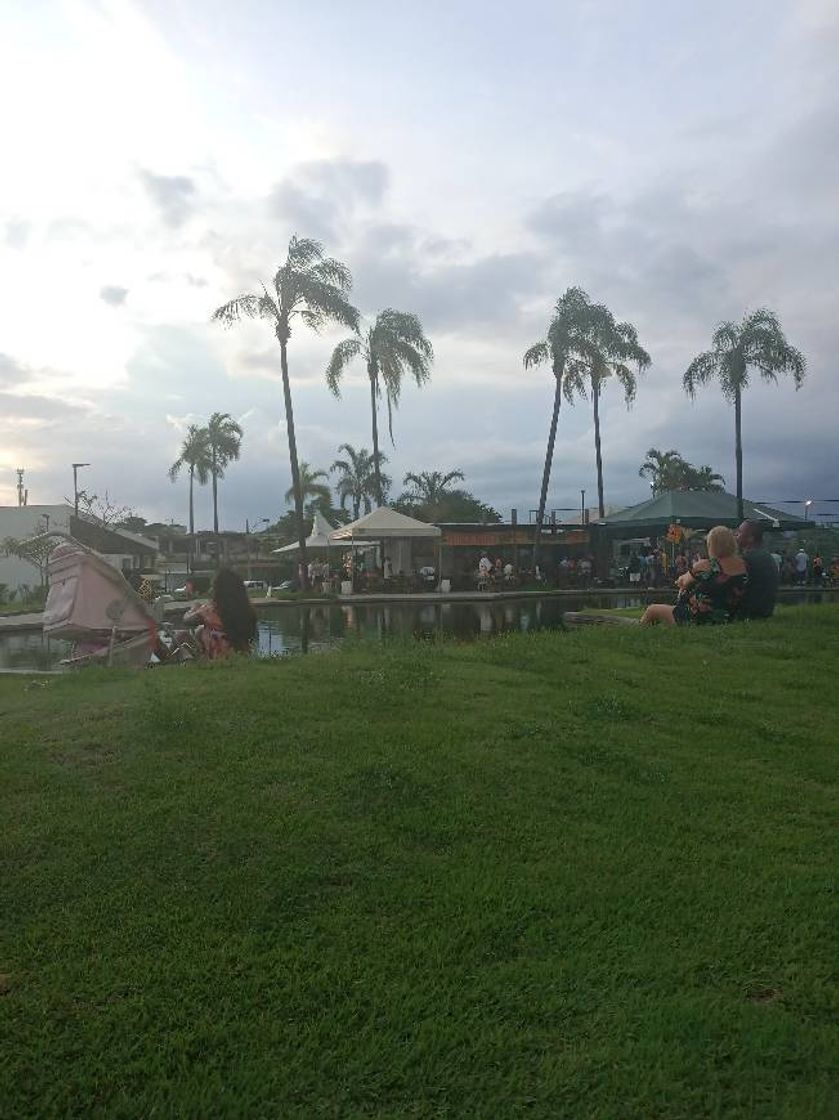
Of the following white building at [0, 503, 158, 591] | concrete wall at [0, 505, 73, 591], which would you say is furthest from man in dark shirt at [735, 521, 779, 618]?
concrete wall at [0, 505, 73, 591]

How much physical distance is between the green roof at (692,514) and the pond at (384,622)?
6.95 metres

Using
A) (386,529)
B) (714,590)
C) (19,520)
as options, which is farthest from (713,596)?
(19,520)

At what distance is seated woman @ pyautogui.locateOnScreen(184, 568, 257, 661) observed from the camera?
30.2 feet

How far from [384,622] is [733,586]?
11877mm

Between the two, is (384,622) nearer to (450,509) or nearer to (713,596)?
(713,596)

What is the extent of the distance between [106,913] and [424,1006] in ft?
3.60

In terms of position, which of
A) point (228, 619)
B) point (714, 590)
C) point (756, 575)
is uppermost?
point (756, 575)

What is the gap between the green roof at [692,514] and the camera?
38812 mm

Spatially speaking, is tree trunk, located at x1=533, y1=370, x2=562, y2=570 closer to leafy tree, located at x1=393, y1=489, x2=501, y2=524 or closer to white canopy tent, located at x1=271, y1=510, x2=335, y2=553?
white canopy tent, located at x1=271, y1=510, x2=335, y2=553

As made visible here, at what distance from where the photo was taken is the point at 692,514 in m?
39.3

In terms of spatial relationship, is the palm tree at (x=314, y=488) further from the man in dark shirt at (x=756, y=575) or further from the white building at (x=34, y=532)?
the man in dark shirt at (x=756, y=575)

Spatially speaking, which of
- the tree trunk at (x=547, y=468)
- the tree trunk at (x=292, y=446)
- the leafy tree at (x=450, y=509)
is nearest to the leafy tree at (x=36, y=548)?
the tree trunk at (x=292, y=446)

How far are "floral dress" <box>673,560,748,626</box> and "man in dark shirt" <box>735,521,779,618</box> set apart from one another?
0.12m

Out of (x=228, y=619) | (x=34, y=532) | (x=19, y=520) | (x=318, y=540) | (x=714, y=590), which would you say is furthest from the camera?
(x=19, y=520)
